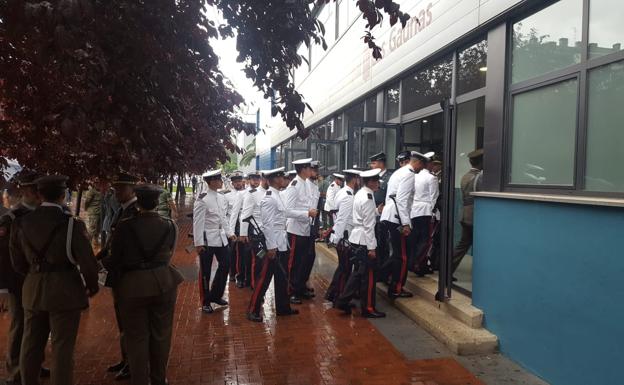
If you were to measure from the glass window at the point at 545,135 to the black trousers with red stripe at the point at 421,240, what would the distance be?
5.86 ft

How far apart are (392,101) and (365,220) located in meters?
3.52

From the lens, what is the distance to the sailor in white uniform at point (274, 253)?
573 cm

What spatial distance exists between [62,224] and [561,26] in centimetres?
448

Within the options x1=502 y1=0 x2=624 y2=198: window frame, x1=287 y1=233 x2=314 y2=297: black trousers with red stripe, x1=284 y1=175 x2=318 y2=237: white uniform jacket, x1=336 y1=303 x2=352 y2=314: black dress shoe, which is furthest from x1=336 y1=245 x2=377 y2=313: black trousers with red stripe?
x1=502 y1=0 x2=624 y2=198: window frame

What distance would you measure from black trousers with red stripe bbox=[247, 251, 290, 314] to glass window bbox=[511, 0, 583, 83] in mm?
3439

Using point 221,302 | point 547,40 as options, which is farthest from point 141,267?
point 547,40

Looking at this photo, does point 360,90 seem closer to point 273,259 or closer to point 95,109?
point 273,259

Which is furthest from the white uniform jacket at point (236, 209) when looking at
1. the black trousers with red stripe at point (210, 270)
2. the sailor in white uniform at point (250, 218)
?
the black trousers with red stripe at point (210, 270)

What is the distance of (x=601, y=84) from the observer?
12.0 ft

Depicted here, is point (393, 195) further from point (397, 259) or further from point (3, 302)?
point (3, 302)

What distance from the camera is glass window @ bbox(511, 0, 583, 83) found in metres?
3.96

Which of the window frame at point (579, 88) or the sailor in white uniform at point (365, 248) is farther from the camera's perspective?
the sailor in white uniform at point (365, 248)

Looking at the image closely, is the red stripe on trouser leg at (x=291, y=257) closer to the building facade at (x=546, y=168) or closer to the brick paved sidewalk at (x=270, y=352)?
the brick paved sidewalk at (x=270, y=352)

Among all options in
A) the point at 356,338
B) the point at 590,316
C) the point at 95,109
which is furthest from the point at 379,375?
the point at 95,109
